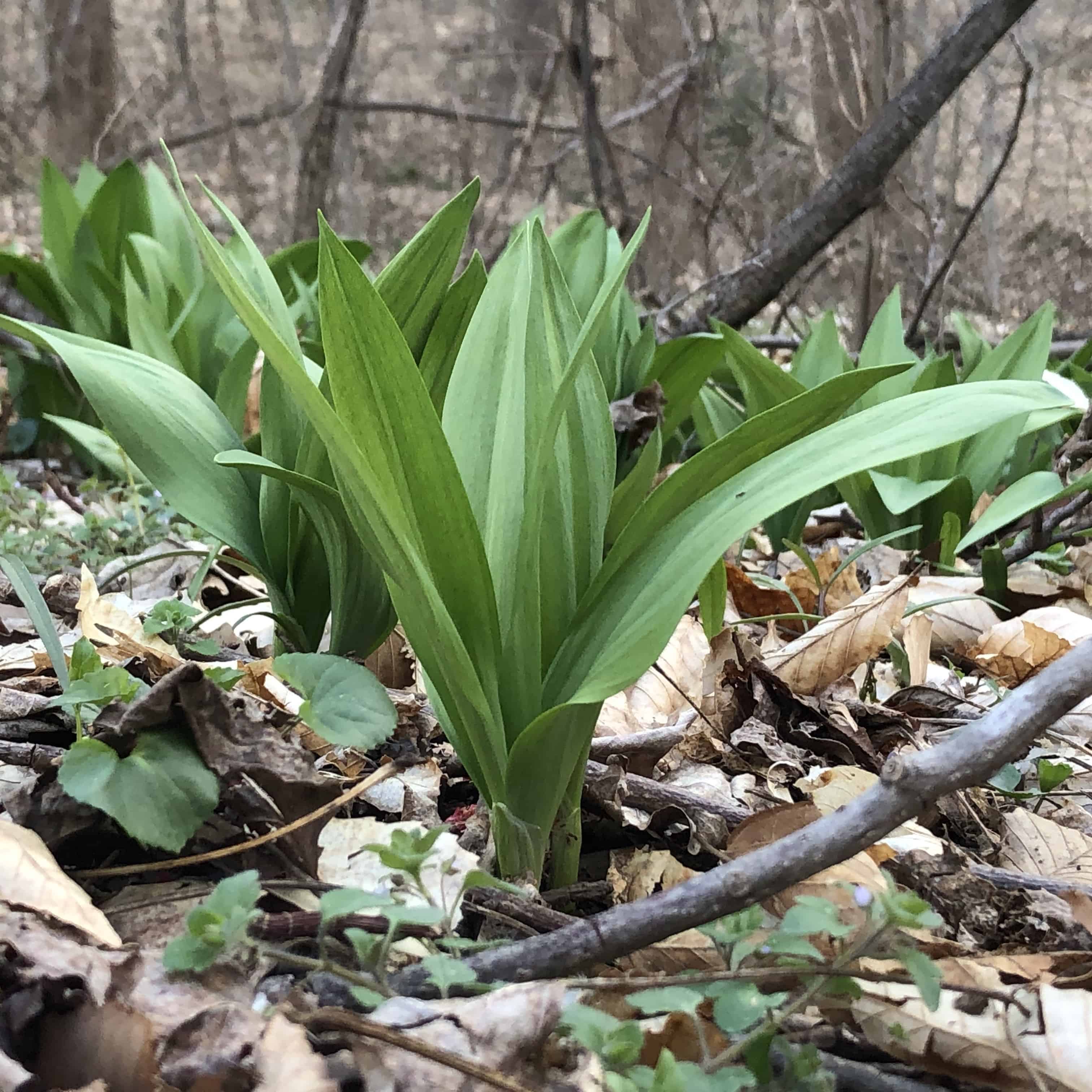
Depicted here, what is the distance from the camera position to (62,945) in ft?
1.56

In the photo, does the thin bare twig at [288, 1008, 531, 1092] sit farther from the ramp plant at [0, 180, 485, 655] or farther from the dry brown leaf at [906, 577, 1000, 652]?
the dry brown leaf at [906, 577, 1000, 652]

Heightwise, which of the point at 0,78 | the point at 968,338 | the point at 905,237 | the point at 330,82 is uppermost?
the point at 0,78

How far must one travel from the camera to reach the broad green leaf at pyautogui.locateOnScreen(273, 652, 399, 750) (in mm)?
591

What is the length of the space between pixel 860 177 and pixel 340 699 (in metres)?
2.26

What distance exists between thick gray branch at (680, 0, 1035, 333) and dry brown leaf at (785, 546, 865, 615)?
118cm

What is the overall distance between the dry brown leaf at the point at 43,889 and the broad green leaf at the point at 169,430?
1.32ft

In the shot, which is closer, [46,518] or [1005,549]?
[1005,549]

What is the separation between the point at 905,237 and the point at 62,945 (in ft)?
13.2

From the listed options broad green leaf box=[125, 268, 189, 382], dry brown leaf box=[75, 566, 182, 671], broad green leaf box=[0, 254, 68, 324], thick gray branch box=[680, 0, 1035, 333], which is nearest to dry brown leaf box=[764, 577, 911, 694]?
dry brown leaf box=[75, 566, 182, 671]

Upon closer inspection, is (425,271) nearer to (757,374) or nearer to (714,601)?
(714,601)

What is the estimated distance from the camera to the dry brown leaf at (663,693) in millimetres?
1004

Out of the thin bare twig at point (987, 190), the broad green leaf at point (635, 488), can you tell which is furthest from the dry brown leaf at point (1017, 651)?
the thin bare twig at point (987, 190)

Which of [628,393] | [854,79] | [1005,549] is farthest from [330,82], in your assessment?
[1005,549]

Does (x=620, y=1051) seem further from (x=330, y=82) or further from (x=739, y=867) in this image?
(x=330, y=82)
